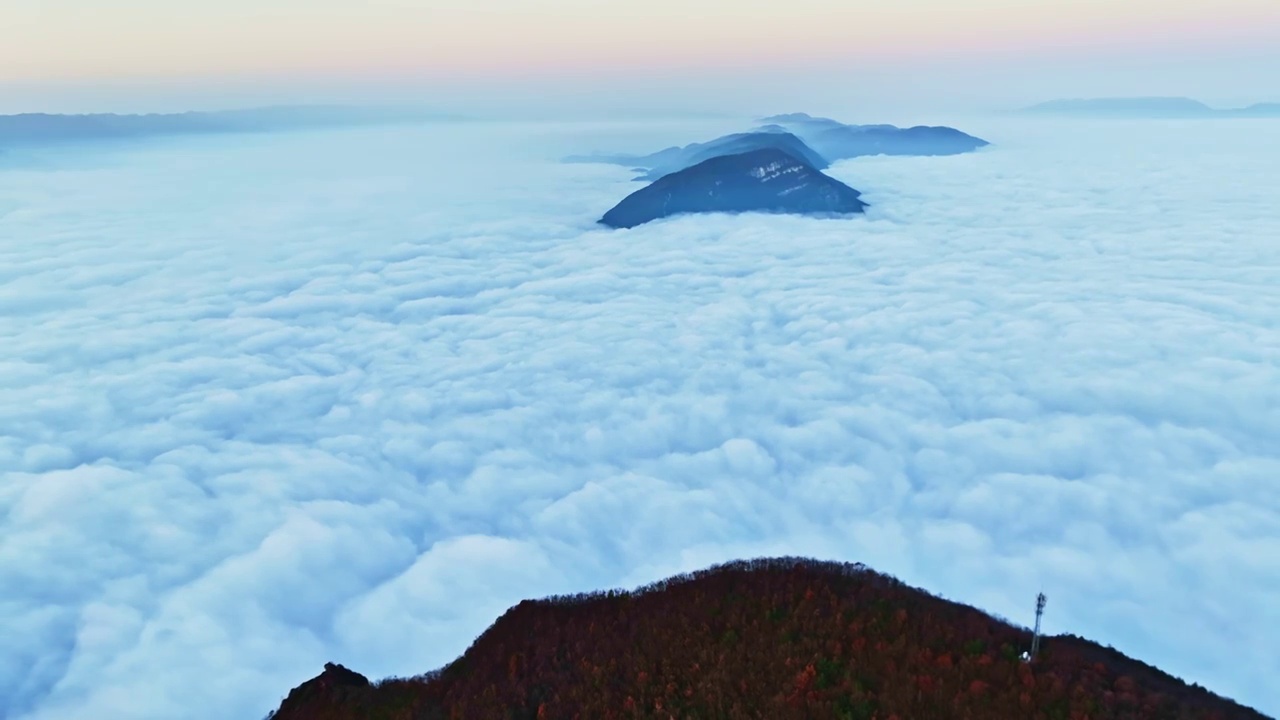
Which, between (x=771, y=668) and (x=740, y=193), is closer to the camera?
(x=771, y=668)

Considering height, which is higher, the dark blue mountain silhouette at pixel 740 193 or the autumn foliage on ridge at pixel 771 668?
the dark blue mountain silhouette at pixel 740 193

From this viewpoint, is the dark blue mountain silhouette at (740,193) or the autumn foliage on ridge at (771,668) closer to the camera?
the autumn foliage on ridge at (771,668)

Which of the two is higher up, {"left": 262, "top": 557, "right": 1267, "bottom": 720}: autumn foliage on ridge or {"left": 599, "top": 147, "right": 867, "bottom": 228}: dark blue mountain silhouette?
{"left": 599, "top": 147, "right": 867, "bottom": 228}: dark blue mountain silhouette

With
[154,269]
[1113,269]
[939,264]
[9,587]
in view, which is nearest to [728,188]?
[939,264]

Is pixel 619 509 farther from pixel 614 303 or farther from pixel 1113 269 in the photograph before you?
pixel 1113 269

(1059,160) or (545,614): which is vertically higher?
(1059,160)
